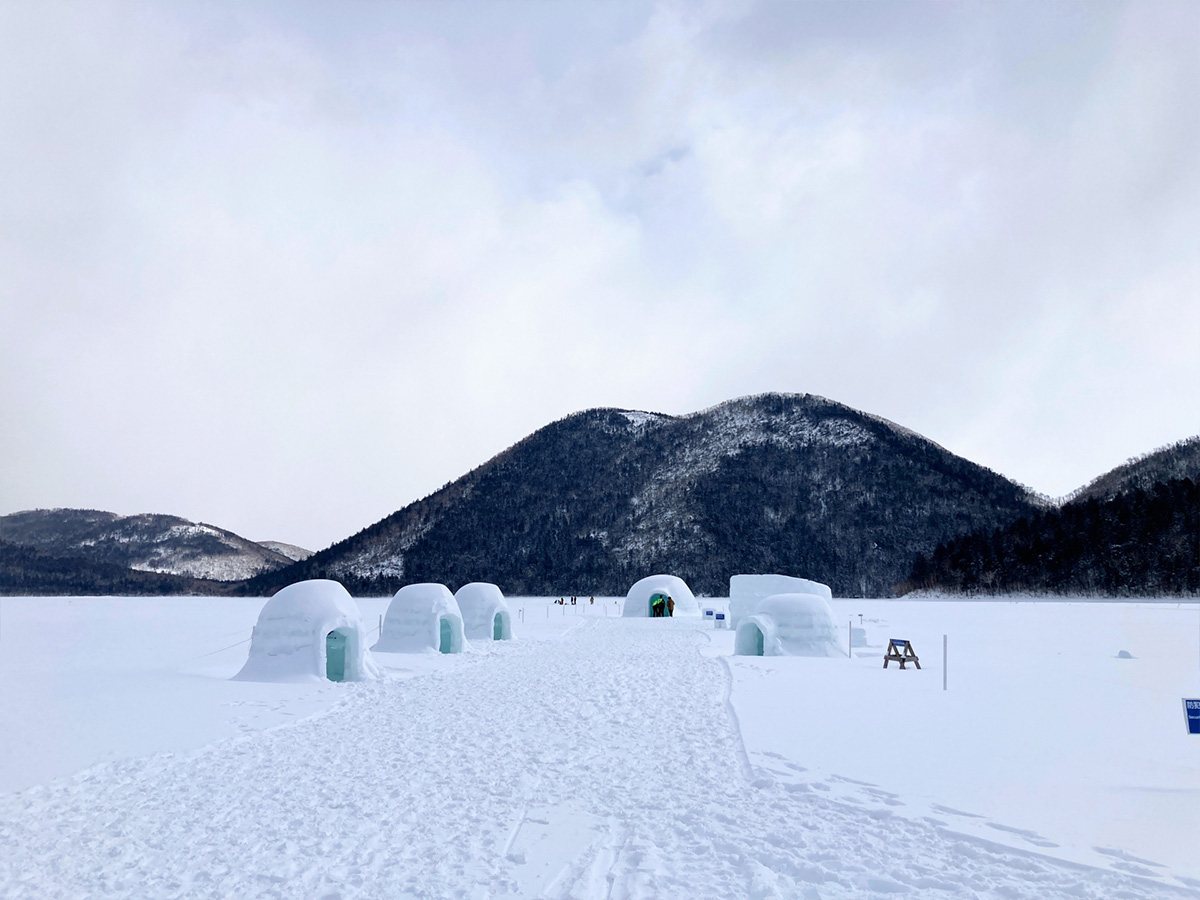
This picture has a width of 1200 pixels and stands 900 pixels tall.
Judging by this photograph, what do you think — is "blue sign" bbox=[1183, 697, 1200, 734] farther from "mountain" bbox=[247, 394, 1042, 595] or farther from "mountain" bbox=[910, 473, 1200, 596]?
"mountain" bbox=[247, 394, 1042, 595]

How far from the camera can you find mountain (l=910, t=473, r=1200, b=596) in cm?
5009

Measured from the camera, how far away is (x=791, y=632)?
21.2 m

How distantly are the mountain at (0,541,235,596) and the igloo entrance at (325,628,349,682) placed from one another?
124 metres

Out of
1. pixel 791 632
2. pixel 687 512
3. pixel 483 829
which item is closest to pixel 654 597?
pixel 791 632

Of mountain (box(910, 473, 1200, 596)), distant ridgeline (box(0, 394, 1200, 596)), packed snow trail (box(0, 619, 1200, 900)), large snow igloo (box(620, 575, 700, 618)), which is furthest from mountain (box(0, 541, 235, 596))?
packed snow trail (box(0, 619, 1200, 900))

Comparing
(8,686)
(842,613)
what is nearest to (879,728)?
(8,686)

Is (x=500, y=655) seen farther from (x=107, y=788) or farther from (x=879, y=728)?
(x=107, y=788)

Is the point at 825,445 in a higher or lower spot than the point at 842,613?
higher

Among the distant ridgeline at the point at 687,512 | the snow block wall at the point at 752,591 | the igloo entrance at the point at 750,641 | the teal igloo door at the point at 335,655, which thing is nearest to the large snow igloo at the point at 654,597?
the snow block wall at the point at 752,591

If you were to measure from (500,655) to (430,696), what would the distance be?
8.06 m

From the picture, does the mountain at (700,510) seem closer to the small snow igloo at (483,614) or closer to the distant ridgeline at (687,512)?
the distant ridgeline at (687,512)

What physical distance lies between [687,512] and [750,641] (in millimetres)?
97208

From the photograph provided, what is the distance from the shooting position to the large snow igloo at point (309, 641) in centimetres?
1550

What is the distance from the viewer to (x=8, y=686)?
1508 centimetres
